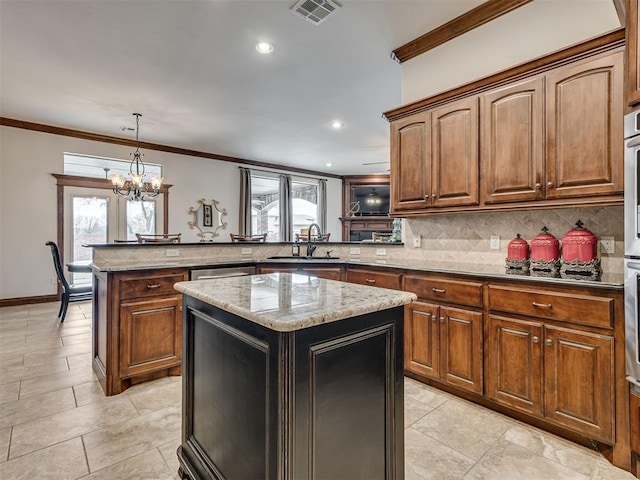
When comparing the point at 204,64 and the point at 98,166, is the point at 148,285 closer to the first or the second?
the point at 204,64

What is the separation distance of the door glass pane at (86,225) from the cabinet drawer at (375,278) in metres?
5.23

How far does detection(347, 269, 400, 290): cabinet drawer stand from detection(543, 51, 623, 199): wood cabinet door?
4.11 ft

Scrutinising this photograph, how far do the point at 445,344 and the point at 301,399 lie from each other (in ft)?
5.81

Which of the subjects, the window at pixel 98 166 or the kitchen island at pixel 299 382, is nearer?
the kitchen island at pixel 299 382

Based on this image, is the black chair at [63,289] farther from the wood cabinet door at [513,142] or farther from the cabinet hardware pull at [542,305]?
the cabinet hardware pull at [542,305]

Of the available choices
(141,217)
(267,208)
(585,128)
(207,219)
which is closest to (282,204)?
(267,208)

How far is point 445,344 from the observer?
98.0 inches

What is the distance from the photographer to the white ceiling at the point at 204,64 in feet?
9.02

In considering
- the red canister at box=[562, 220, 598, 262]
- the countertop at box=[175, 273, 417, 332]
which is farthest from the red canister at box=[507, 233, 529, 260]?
the countertop at box=[175, 273, 417, 332]

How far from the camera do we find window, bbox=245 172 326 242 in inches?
344

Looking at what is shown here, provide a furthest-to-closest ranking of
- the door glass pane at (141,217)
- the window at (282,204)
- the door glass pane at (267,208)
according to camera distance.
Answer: the door glass pane at (267,208), the window at (282,204), the door glass pane at (141,217)

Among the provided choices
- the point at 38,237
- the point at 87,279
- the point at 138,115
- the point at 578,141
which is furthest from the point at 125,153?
the point at 578,141

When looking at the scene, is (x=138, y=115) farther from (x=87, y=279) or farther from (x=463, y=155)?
(x=463, y=155)

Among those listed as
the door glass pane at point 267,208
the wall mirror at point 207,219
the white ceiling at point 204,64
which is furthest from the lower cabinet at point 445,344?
the door glass pane at point 267,208
